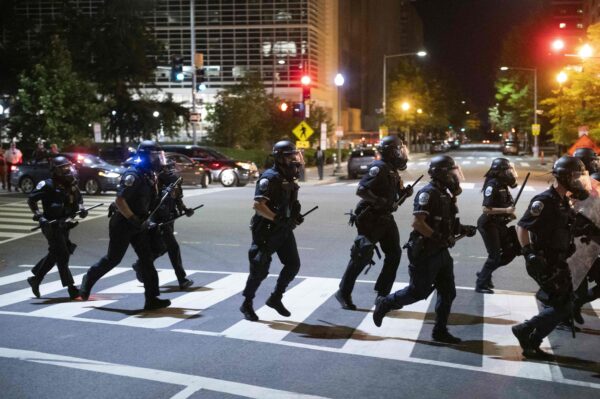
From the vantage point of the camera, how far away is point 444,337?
7.32 meters

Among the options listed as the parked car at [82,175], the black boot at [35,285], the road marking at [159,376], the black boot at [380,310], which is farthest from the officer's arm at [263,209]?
the parked car at [82,175]

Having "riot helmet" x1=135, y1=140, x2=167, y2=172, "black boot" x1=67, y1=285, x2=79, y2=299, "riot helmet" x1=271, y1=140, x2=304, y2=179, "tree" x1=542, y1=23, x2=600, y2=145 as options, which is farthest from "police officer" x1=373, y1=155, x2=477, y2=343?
"tree" x1=542, y1=23, x2=600, y2=145

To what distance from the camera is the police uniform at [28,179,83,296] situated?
30.8ft

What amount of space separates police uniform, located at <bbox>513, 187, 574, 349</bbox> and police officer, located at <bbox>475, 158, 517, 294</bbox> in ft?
8.64

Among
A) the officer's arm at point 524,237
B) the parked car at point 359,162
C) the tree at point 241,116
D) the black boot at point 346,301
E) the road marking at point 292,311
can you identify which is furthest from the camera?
the tree at point 241,116

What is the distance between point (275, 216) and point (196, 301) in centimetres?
195

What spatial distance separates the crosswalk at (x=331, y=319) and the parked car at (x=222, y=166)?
815 inches

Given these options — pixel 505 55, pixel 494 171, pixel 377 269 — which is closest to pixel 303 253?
pixel 377 269

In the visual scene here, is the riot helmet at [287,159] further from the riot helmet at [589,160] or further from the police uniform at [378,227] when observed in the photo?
the riot helmet at [589,160]

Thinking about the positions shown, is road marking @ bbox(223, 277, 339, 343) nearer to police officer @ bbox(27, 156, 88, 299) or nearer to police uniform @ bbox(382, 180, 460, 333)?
police uniform @ bbox(382, 180, 460, 333)

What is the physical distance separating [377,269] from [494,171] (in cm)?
302

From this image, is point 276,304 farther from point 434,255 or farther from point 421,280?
point 434,255

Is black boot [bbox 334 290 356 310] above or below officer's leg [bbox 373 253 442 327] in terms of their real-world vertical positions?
below

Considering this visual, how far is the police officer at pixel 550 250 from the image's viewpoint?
660 cm
